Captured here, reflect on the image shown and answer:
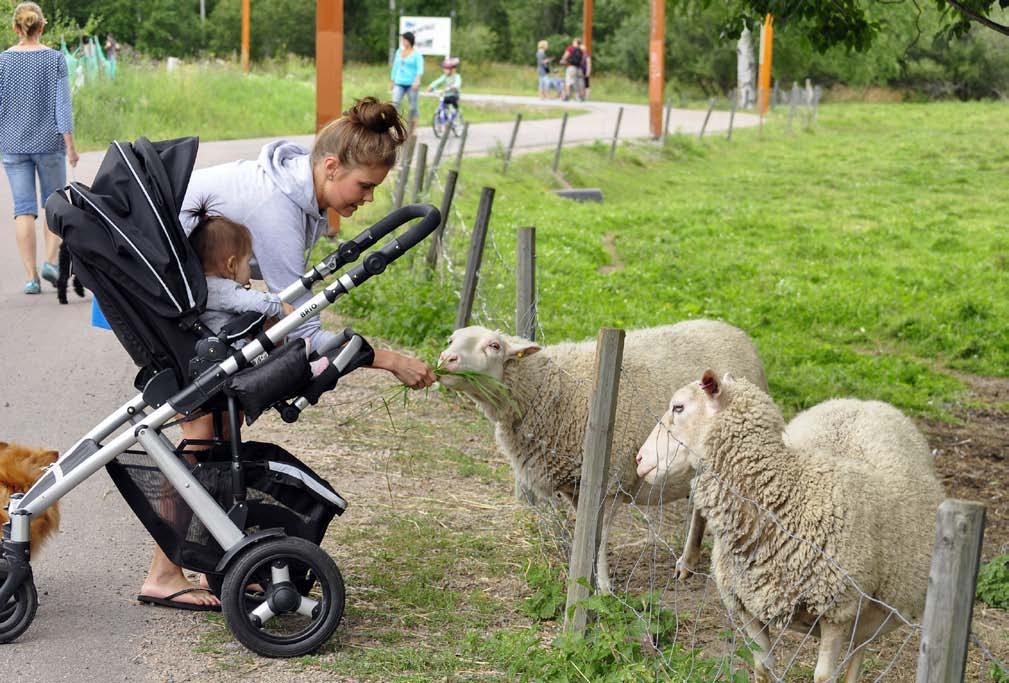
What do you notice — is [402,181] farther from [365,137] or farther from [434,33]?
[434,33]

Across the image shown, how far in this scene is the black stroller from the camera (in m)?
4.24

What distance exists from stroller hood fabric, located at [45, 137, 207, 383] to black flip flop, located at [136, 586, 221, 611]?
96 cm

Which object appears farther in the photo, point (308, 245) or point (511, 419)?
point (511, 419)

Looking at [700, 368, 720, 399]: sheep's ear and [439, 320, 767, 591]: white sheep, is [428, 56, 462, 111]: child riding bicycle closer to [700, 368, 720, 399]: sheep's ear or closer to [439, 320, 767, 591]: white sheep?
[439, 320, 767, 591]: white sheep

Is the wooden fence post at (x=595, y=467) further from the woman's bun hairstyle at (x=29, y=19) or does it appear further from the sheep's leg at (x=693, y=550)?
the woman's bun hairstyle at (x=29, y=19)

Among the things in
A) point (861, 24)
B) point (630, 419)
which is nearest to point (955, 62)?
point (861, 24)

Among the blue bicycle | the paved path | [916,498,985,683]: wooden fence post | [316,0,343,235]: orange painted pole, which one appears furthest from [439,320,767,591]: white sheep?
the blue bicycle

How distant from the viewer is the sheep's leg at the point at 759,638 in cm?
442

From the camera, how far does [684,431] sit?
15.2 ft

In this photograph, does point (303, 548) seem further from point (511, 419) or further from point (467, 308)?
point (467, 308)

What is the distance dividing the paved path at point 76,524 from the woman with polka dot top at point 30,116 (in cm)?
90

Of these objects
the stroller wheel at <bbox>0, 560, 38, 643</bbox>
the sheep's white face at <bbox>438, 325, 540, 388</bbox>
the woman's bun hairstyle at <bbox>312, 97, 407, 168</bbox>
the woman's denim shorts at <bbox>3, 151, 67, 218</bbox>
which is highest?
the woman's bun hairstyle at <bbox>312, 97, 407, 168</bbox>

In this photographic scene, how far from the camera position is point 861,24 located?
27.0 feet

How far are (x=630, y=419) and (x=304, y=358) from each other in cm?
217
